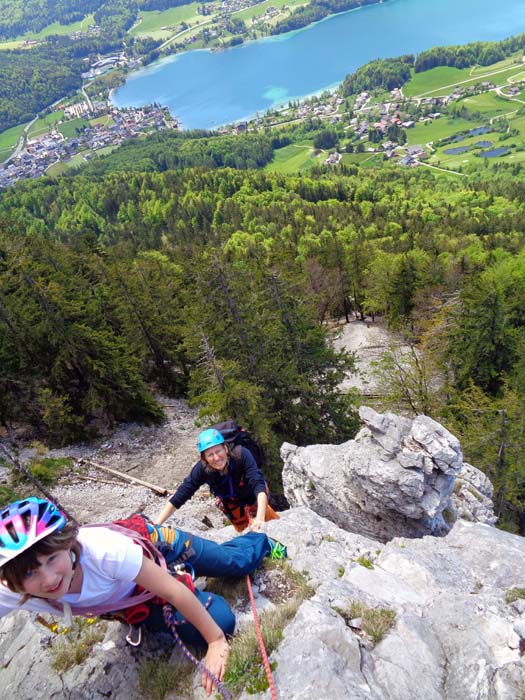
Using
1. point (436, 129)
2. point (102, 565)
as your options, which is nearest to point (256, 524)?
point (102, 565)

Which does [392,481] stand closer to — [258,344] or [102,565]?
[258,344]

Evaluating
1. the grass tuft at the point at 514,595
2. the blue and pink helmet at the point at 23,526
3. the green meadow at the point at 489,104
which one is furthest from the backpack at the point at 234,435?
the green meadow at the point at 489,104

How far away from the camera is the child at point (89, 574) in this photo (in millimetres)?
3602

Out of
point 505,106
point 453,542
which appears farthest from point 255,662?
point 505,106

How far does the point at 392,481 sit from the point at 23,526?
1096 centimetres

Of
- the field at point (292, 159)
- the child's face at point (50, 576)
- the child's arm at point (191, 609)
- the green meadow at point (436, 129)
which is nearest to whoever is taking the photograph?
the child's face at point (50, 576)

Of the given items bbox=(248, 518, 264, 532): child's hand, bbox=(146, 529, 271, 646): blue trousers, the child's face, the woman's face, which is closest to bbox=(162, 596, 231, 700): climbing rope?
bbox=(146, 529, 271, 646): blue trousers

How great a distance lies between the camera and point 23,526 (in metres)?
3.59

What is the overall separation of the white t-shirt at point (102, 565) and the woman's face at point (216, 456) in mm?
2717

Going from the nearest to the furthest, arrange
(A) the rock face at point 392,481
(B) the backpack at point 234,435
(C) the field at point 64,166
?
(B) the backpack at point 234,435 < (A) the rock face at point 392,481 < (C) the field at point 64,166

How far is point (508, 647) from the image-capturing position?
5.86 metres

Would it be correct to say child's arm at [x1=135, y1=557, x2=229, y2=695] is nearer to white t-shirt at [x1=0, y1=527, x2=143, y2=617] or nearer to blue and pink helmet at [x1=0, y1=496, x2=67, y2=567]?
white t-shirt at [x1=0, y1=527, x2=143, y2=617]

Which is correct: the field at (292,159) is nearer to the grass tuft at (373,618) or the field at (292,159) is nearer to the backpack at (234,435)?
the backpack at (234,435)

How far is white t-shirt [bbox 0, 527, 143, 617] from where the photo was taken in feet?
13.1
